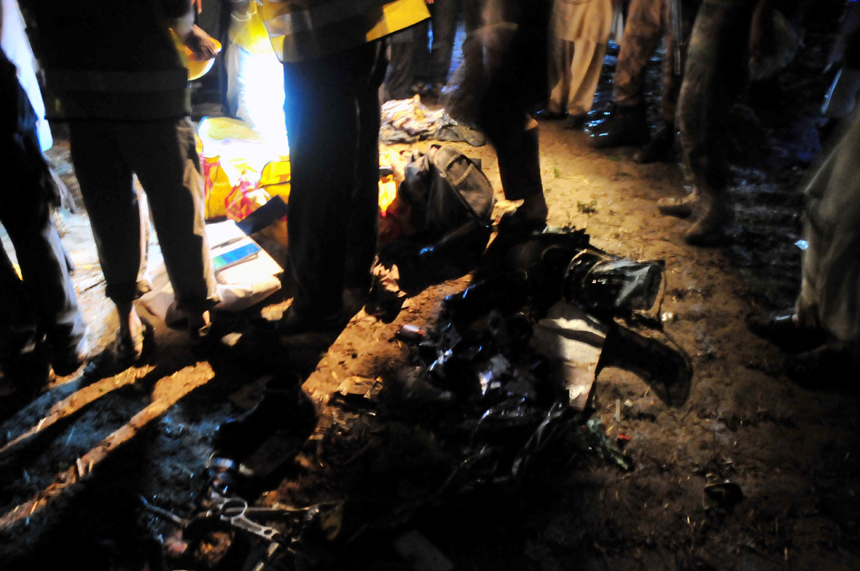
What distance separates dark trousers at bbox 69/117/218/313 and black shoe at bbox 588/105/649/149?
126 inches

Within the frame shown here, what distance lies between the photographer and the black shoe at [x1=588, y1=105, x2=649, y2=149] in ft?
12.7

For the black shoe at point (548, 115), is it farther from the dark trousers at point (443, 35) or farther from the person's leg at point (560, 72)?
the dark trousers at point (443, 35)

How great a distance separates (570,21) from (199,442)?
159 inches

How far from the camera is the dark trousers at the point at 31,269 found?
1630mm

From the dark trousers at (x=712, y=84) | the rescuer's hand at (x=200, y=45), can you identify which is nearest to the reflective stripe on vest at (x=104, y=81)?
the rescuer's hand at (x=200, y=45)

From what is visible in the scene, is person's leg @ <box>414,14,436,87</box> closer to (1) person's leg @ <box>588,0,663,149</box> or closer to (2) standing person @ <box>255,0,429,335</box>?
(1) person's leg @ <box>588,0,663,149</box>

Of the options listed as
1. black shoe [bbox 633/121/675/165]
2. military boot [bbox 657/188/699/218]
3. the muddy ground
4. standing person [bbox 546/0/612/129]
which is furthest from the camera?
standing person [bbox 546/0/612/129]

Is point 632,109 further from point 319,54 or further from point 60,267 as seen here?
point 60,267

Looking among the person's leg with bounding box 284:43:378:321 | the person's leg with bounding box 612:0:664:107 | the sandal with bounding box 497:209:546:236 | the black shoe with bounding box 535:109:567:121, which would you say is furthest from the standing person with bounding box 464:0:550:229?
the black shoe with bounding box 535:109:567:121

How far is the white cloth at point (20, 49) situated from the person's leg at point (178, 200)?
49 cm

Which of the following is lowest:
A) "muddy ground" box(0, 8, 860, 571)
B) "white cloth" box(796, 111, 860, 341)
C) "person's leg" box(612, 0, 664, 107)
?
"muddy ground" box(0, 8, 860, 571)

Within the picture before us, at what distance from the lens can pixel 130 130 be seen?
5.38 feet

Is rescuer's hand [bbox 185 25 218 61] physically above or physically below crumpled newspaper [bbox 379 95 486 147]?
above

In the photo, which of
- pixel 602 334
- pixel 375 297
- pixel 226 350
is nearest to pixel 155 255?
pixel 226 350
